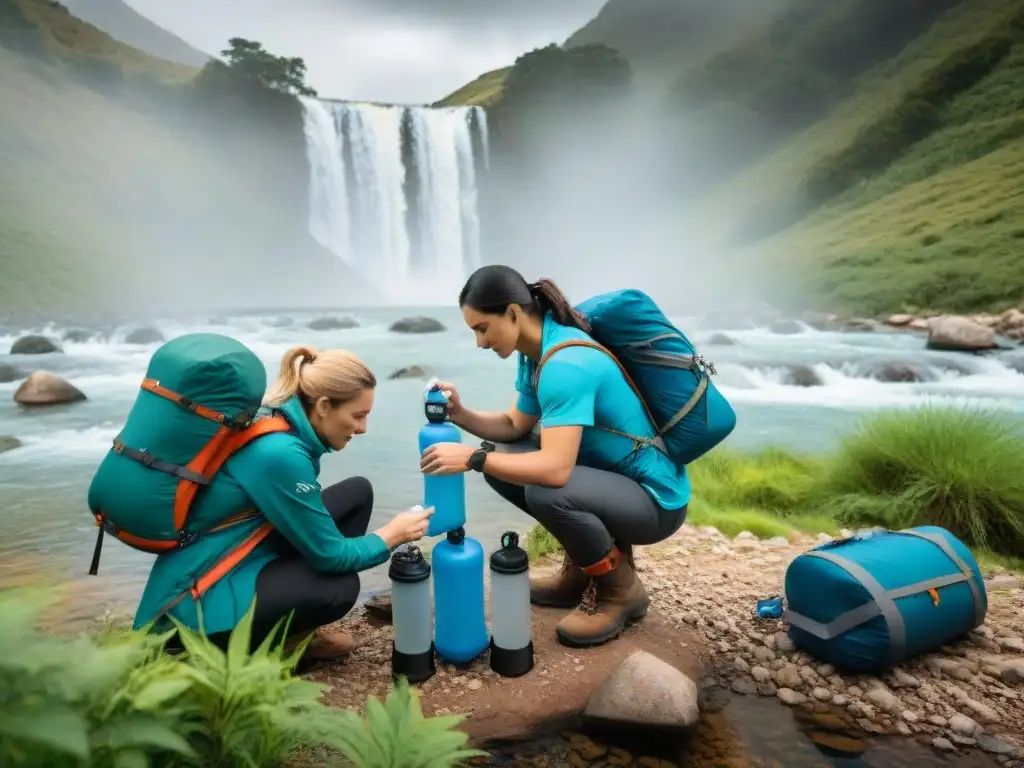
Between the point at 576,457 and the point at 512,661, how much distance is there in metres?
0.62

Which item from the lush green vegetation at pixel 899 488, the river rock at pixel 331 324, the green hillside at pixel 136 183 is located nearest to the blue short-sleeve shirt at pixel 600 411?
the lush green vegetation at pixel 899 488

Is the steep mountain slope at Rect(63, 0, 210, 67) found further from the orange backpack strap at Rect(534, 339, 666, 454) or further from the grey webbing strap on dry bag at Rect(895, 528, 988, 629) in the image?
the grey webbing strap on dry bag at Rect(895, 528, 988, 629)

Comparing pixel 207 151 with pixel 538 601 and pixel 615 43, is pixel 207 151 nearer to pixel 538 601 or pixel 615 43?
pixel 615 43

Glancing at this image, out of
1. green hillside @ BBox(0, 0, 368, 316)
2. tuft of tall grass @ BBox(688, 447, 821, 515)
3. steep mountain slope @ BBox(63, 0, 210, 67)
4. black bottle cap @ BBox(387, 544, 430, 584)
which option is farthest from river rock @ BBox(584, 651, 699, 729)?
steep mountain slope @ BBox(63, 0, 210, 67)

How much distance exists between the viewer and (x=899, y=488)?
11.8 feet

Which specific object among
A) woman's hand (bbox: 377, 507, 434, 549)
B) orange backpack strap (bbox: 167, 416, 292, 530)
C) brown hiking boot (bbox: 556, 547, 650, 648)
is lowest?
brown hiking boot (bbox: 556, 547, 650, 648)

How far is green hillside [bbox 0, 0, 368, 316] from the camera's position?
19.7 meters

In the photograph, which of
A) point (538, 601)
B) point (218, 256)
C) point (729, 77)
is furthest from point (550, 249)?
point (538, 601)

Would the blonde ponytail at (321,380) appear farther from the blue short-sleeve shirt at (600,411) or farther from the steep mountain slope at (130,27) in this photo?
the steep mountain slope at (130,27)

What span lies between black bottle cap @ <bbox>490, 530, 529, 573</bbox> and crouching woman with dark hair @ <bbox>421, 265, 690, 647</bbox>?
0.39 feet

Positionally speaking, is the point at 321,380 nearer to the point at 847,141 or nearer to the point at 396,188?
the point at 396,188

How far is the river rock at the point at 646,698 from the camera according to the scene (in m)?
1.67

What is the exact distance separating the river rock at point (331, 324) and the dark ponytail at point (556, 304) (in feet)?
48.1

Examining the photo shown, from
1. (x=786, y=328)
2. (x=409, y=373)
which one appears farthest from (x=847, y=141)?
(x=409, y=373)
